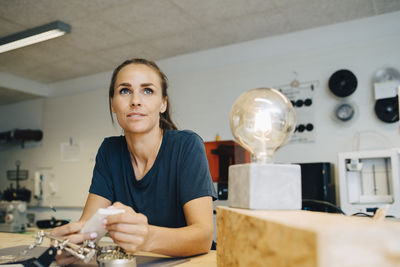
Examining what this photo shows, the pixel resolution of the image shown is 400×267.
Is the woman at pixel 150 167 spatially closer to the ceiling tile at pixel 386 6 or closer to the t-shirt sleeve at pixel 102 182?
the t-shirt sleeve at pixel 102 182

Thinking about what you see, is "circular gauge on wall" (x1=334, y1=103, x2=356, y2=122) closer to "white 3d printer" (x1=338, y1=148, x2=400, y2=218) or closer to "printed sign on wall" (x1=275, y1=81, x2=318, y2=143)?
"printed sign on wall" (x1=275, y1=81, x2=318, y2=143)

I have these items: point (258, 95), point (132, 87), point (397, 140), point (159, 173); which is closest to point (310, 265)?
point (258, 95)

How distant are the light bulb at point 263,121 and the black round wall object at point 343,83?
2514 mm

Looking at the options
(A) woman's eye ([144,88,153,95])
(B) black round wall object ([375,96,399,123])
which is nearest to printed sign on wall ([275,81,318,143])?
(B) black round wall object ([375,96,399,123])

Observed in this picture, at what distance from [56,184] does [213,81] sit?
271cm

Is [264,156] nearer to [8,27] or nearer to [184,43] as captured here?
[184,43]

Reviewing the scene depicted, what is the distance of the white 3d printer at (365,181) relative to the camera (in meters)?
2.53

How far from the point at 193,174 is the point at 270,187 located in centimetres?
57

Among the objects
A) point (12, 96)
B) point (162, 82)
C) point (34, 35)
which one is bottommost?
point (162, 82)

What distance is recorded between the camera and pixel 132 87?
1346 mm

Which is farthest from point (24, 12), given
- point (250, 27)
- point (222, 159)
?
point (222, 159)

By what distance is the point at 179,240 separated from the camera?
0.99 metres

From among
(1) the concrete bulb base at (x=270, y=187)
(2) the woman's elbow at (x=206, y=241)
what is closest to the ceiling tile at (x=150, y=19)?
(2) the woman's elbow at (x=206, y=241)

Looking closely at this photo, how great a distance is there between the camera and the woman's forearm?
0.92m
